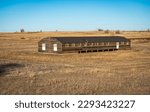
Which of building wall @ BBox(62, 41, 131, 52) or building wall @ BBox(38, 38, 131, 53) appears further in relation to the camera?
building wall @ BBox(62, 41, 131, 52)

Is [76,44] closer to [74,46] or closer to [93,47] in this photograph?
[74,46]

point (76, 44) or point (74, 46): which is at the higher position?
point (76, 44)

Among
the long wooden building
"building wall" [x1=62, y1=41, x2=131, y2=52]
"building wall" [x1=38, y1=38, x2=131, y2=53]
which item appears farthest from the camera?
"building wall" [x1=62, y1=41, x2=131, y2=52]

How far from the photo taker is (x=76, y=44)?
51938 mm

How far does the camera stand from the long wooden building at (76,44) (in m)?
50.1

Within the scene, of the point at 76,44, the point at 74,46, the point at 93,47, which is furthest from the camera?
the point at 93,47

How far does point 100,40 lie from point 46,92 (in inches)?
1610

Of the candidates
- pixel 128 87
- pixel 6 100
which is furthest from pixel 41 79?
pixel 6 100

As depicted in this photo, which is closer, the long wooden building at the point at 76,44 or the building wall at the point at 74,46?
the building wall at the point at 74,46

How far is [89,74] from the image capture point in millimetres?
23500

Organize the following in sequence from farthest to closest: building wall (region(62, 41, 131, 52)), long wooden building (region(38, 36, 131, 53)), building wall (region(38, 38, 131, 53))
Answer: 1. building wall (region(62, 41, 131, 52))
2. long wooden building (region(38, 36, 131, 53))
3. building wall (region(38, 38, 131, 53))

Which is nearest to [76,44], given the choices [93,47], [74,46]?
[74,46]

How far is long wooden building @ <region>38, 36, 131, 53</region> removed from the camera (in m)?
50.1

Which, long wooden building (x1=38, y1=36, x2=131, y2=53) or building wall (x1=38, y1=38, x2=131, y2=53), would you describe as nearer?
building wall (x1=38, y1=38, x2=131, y2=53)
